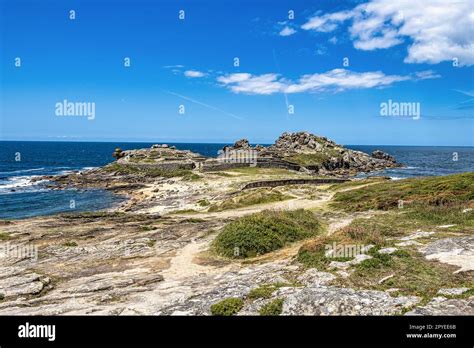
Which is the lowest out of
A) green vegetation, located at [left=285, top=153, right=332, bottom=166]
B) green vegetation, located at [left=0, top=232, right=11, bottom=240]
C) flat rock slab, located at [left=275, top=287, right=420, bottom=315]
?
green vegetation, located at [left=0, top=232, right=11, bottom=240]

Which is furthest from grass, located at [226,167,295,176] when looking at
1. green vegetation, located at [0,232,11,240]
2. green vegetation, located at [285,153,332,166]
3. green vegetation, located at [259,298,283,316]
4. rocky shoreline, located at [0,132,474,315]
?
green vegetation, located at [259,298,283,316]

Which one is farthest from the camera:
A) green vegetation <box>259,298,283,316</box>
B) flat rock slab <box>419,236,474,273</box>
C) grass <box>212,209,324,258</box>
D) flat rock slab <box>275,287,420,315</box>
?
grass <box>212,209,324,258</box>

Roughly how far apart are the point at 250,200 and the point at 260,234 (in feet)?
68.1

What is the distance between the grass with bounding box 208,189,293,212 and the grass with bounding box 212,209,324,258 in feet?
49.2

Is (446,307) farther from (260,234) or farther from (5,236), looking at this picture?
(5,236)

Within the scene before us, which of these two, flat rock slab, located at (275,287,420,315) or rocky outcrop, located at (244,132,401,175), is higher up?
rocky outcrop, located at (244,132,401,175)

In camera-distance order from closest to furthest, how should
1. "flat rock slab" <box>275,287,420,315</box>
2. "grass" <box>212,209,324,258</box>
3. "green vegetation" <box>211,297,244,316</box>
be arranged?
"flat rock slab" <box>275,287,420,315</box> → "green vegetation" <box>211,297,244,316</box> → "grass" <box>212,209,324,258</box>

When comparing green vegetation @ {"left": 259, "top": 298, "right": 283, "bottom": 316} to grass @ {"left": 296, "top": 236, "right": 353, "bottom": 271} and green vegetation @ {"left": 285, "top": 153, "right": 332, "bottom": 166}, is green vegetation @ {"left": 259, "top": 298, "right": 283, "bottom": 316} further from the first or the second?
green vegetation @ {"left": 285, "top": 153, "right": 332, "bottom": 166}

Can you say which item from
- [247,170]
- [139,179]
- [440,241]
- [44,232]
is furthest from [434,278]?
[139,179]

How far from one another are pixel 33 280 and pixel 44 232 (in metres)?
13.3

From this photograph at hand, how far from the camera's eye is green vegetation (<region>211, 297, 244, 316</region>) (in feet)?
39.1

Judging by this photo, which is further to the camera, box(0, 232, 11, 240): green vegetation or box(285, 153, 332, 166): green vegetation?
box(285, 153, 332, 166): green vegetation

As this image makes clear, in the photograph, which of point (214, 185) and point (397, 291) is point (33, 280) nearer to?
point (397, 291)
